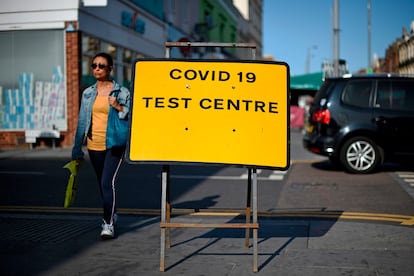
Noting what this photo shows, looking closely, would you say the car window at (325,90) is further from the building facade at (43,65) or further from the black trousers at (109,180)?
the building facade at (43,65)

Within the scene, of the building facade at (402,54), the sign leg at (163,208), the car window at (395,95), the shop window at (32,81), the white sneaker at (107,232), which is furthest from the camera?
the building facade at (402,54)

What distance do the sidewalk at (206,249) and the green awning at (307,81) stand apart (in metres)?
26.7

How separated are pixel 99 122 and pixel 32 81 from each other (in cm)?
1290

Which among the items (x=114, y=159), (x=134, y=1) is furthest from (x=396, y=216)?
(x=134, y=1)

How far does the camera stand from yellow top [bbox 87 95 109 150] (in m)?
5.58

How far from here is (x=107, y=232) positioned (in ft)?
17.8

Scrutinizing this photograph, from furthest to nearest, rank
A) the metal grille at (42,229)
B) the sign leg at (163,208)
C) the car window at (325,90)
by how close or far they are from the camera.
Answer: the car window at (325,90) → the metal grille at (42,229) → the sign leg at (163,208)

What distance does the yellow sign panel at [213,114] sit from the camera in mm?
4562

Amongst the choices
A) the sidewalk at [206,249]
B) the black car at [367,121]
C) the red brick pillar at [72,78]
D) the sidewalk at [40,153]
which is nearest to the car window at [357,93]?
the black car at [367,121]

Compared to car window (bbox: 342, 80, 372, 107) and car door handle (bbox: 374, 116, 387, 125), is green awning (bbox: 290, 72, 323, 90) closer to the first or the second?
car window (bbox: 342, 80, 372, 107)

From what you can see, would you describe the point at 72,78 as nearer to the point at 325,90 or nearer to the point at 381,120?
the point at 325,90

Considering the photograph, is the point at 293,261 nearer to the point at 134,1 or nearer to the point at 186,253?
the point at 186,253

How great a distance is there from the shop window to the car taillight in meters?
9.02

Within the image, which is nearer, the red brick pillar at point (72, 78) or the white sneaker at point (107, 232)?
the white sneaker at point (107, 232)
